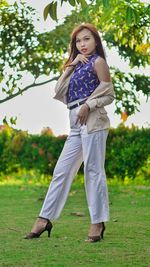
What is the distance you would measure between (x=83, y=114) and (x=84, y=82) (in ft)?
1.03

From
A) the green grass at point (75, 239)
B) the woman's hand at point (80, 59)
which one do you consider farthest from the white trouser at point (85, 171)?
the woman's hand at point (80, 59)

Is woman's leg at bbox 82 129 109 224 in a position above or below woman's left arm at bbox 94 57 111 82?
below

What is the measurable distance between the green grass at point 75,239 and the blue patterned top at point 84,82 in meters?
1.26

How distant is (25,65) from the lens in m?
22.1

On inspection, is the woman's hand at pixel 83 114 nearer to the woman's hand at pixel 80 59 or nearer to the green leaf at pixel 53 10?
the woman's hand at pixel 80 59

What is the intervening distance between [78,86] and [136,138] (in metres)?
10.1

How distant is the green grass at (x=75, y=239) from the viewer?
652 centimetres

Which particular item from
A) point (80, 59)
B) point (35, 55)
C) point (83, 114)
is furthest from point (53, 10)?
point (35, 55)

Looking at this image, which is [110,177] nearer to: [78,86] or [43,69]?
[43,69]

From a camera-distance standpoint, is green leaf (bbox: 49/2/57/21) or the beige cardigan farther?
the beige cardigan

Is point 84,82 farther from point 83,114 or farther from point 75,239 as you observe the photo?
point 75,239

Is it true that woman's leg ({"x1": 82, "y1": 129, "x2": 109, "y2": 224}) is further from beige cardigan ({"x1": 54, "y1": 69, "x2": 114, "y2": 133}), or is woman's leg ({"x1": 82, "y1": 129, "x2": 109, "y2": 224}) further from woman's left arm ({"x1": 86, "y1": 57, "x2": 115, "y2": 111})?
woman's left arm ({"x1": 86, "y1": 57, "x2": 115, "y2": 111})

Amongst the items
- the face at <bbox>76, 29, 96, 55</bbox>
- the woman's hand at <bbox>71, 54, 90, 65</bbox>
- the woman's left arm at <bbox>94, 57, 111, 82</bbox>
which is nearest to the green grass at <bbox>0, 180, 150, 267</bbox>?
the woman's left arm at <bbox>94, 57, 111, 82</bbox>

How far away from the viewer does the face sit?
7551 mm
